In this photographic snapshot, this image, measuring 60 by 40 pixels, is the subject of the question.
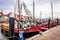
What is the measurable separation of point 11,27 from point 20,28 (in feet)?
4.43

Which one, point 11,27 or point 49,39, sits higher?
point 11,27

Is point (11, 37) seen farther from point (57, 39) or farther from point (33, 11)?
point (33, 11)

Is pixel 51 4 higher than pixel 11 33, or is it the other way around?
pixel 51 4

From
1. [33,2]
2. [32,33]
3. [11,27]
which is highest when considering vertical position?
[33,2]

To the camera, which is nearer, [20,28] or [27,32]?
[20,28]

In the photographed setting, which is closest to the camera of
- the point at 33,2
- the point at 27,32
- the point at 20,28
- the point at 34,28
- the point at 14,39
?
the point at 14,39

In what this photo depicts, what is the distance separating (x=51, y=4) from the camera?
42.9 metres

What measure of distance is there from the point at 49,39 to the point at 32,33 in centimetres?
862

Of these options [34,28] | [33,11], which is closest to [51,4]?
A: [33,11]

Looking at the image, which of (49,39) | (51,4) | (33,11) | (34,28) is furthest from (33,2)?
(49,39)

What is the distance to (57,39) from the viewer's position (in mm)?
13070

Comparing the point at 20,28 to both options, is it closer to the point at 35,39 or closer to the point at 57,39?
the point at 35,39

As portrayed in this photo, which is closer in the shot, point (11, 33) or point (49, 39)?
point (11, 33)

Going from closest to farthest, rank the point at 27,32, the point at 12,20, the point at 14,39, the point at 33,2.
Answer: the point at 12,20 < the point at 14,39 < the point at 27,32 < the point at 33,2
